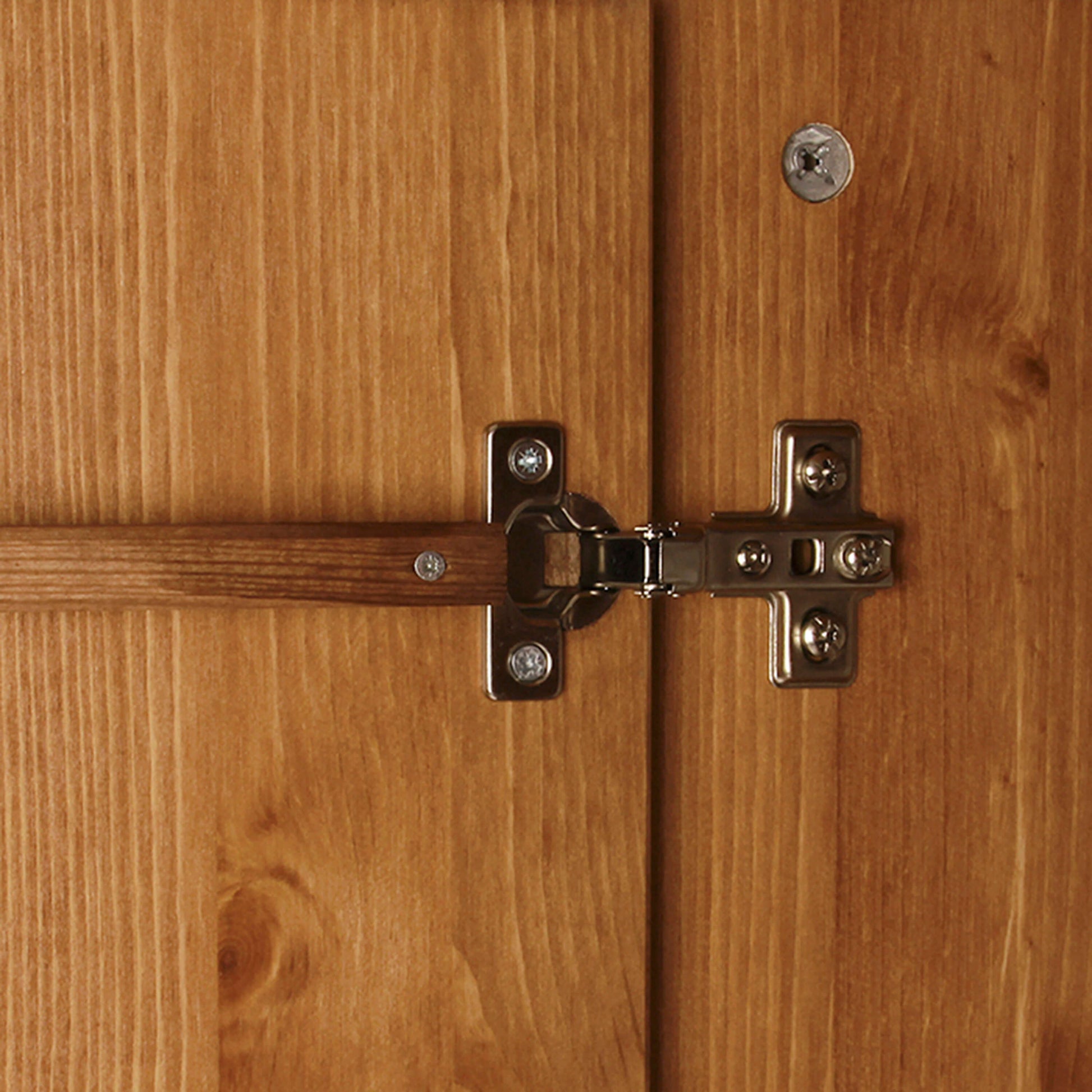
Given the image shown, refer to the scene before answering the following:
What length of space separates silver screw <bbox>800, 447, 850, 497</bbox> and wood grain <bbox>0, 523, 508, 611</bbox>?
12 centimetres

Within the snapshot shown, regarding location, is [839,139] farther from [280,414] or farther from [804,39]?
[280,414]

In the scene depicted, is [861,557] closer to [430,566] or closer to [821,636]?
[821,636]

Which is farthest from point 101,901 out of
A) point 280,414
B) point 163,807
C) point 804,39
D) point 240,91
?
point 804,39

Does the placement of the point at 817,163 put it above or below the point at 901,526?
above

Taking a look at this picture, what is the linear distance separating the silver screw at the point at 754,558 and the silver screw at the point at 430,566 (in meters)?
0.11

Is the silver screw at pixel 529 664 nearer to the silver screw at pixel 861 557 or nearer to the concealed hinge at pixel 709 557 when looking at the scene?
the concealed hinge at pixel 709 557

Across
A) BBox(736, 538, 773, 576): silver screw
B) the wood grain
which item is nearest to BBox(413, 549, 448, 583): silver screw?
the wood grain

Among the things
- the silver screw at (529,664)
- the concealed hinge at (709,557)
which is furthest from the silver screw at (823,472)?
the silver screw at (529,664)

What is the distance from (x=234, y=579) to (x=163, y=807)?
8 cm

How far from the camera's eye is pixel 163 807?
0.43 m

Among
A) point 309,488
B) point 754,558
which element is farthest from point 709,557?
point 309,488

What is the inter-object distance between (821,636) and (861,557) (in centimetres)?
3

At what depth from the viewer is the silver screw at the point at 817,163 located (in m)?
0.46

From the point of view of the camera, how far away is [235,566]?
418 millimetres
